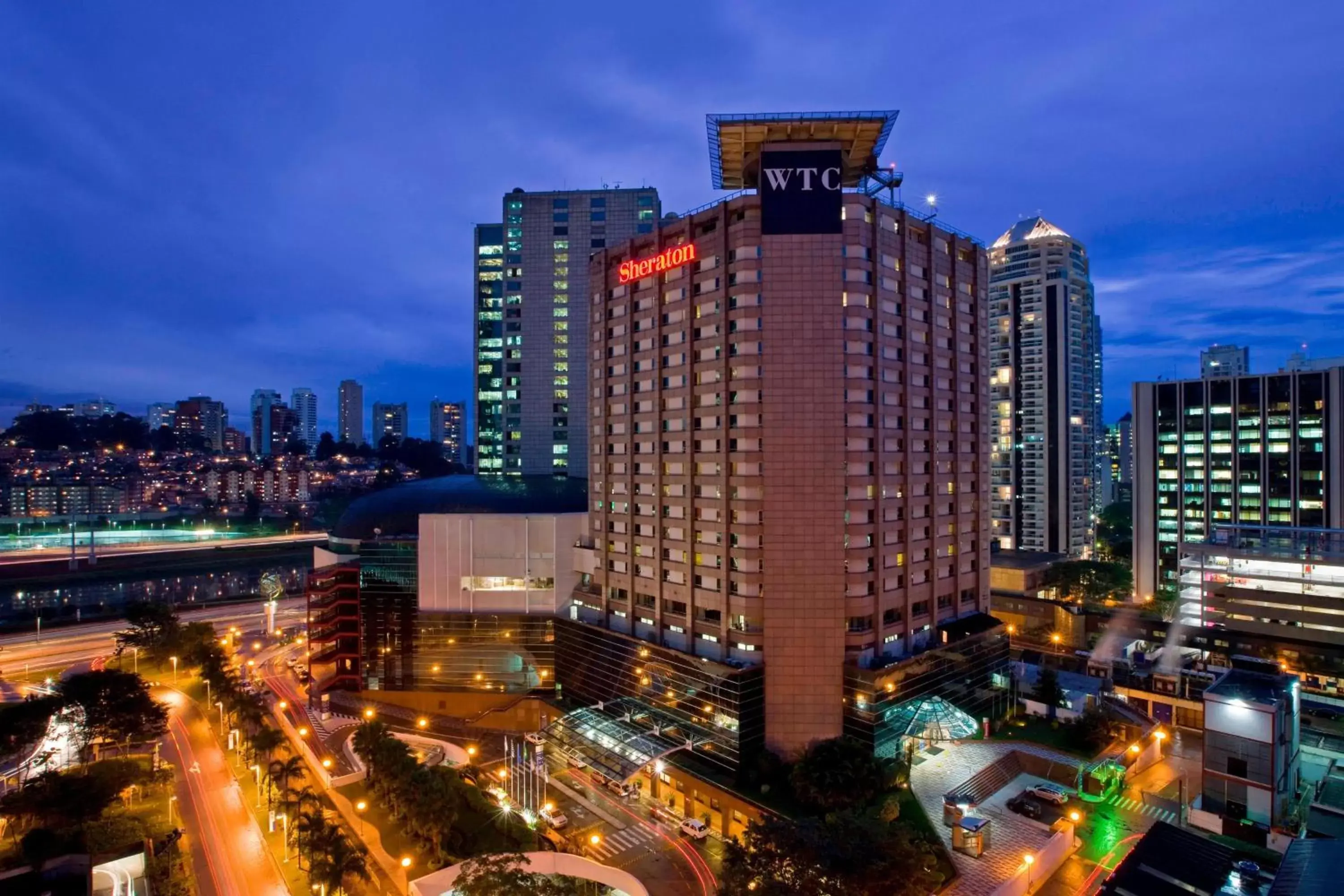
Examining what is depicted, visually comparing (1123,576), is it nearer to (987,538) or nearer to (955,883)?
(987,538)

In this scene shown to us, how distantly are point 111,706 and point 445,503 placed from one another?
107ft

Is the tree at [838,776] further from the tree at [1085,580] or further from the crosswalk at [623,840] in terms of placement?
the tree at [1085,580]

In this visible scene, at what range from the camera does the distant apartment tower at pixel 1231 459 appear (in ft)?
313

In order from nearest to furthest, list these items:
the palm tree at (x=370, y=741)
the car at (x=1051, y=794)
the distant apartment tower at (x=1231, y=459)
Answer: the car at (x=1051, y=794)
the palm tree at (x=370, y=741)
the distant apartment tower at (x=1231, y=459)

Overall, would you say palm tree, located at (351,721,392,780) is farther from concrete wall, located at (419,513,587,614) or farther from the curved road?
concrete wall, located at (419,513,587,614)

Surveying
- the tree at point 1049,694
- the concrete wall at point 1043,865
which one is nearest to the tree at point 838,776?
the concrete wall at point 1043,865

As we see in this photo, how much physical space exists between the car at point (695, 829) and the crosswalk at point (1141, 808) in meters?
29.7

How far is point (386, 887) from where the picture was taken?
141ft

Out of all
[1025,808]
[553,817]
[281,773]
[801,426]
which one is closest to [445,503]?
[281,773]

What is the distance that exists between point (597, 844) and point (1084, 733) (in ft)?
132

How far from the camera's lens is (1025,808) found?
1870 inches

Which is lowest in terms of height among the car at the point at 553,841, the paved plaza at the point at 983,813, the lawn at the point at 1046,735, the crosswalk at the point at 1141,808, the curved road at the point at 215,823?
the curved road at the point at 215,823

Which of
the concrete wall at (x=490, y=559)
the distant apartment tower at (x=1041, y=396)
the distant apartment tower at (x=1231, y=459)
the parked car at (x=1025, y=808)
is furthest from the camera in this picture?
the distant apartment tower at (x=1041, y=396)

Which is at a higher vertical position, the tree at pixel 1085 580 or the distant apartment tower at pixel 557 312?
the distant apartment tower at pixel 557 312
